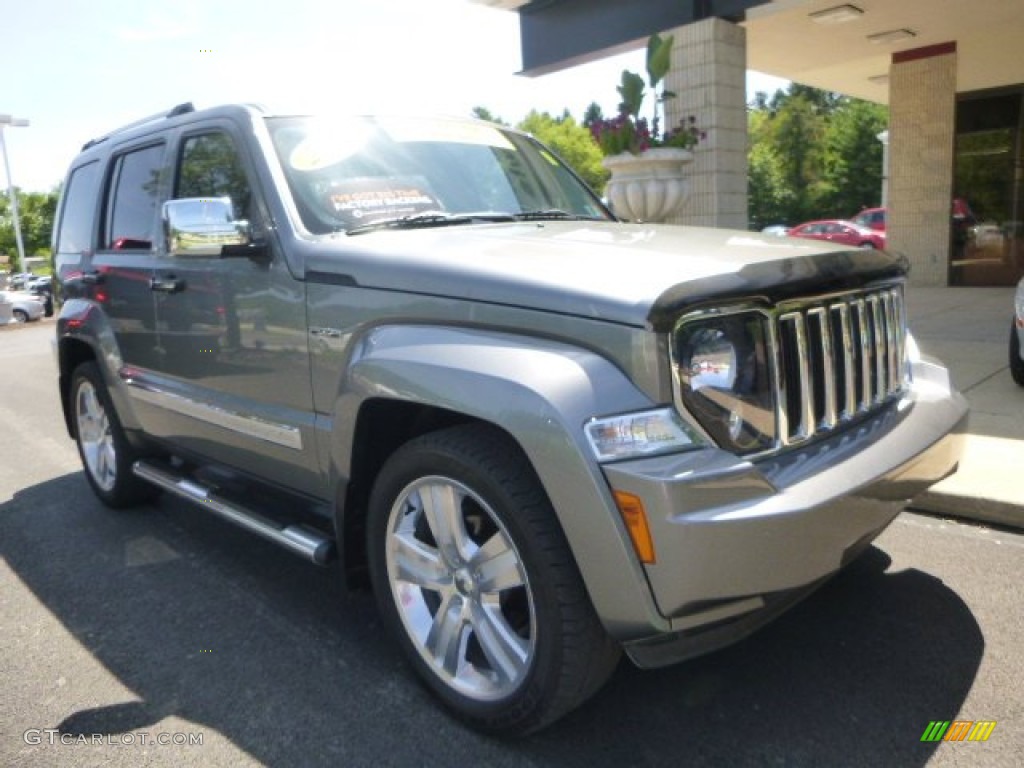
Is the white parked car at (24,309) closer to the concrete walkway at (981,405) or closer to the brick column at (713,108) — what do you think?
the brick column at (713,108)

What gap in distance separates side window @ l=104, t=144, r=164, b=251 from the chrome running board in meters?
1.12

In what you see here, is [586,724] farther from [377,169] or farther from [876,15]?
[876,15]

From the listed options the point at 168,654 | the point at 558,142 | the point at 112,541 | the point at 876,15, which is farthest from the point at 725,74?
the point at 558,142

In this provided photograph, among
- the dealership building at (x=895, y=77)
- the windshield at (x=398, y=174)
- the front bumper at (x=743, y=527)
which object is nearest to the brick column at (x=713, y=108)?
the dealership building at (x=895, y=77)

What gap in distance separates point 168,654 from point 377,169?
6.54ft

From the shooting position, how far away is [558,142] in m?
76.9

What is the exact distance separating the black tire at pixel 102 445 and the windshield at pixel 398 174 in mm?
2128

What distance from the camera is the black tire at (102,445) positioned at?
15.3 feet

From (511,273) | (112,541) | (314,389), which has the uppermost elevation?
(511,273)

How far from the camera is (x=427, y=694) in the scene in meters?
2.74

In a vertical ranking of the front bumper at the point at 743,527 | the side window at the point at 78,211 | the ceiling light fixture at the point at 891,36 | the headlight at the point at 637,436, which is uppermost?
the ceiling light fixture at the point at 891,36

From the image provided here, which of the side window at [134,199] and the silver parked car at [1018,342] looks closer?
the side window at [134,199]

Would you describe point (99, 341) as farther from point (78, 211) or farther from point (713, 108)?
point (713, 108)

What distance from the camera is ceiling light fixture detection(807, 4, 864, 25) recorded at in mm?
10141
